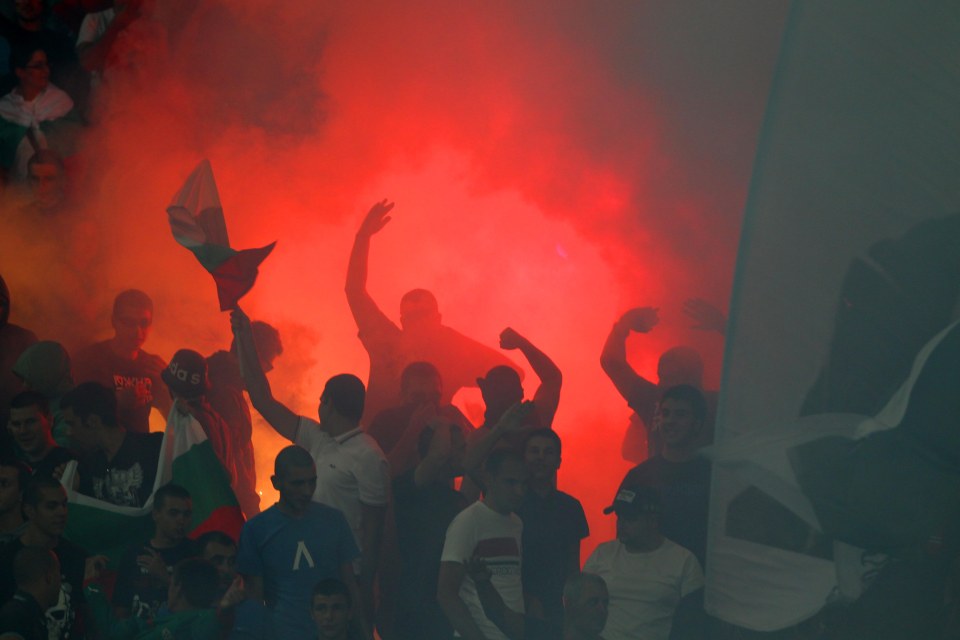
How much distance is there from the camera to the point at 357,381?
13.2 feet

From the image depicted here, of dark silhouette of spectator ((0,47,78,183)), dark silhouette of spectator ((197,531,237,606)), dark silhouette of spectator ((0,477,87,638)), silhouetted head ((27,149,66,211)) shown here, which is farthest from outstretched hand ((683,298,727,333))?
dark silhouette of spectator ((0,47,78,183))

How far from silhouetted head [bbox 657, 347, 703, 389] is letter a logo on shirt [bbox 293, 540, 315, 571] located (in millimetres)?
1648

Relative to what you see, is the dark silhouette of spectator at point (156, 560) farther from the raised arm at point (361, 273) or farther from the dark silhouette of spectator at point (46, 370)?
the raised arm at point (361, 273)

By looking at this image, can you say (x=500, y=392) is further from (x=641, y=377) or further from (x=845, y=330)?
(x=845, y=330)

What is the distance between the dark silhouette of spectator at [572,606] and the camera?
352cm

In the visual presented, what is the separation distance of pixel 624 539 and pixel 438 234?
3072 mm

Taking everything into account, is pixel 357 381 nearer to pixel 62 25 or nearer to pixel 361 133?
pixel 361 133

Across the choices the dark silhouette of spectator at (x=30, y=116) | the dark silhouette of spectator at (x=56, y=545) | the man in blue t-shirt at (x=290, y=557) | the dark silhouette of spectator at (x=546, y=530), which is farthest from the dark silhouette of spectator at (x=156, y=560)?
the dark silhouette of spectator at (x=30, y=116)

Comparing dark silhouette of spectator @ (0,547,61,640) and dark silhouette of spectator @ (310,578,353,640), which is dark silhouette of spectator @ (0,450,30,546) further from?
dark silhouette of spectator @ (310,578,353,640)

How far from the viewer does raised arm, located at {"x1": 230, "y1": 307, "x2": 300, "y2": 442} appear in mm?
4105

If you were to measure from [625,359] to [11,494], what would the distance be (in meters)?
2.30

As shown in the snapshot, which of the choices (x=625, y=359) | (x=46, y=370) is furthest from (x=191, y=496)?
(x=625, y=359)

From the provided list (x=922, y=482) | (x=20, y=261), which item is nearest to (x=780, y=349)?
(x=922, y=482)

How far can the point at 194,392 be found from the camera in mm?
4371
